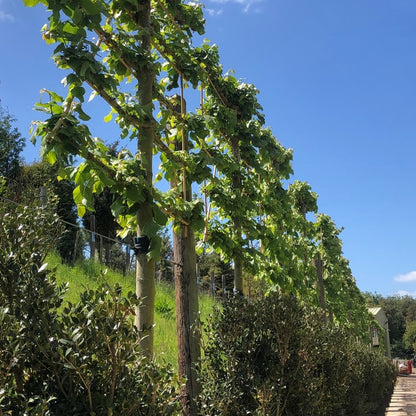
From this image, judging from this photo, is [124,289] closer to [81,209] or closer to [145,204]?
[145,204]

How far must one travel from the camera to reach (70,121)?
2977 mm

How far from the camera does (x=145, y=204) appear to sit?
382 centimetres

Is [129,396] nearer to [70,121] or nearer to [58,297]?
[58,297]

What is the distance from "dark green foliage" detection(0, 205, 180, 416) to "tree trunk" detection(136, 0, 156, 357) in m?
1.40

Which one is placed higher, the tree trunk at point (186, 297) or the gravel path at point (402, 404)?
the tree trunk at point (186, 297)

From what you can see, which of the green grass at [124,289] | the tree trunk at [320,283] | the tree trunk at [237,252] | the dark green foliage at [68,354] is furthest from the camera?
the tree trunk at [320,283]

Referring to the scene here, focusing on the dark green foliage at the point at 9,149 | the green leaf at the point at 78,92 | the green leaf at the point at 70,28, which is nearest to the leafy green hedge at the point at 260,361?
the green leaf at the point at 78,92

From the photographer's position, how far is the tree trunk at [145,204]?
3.65 meters

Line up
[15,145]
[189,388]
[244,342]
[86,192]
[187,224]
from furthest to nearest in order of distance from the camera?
[15,145]
[187,224]
[189,388]
[244,342]
[86,192]

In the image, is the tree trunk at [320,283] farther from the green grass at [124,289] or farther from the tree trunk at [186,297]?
the tree trunk at [186,297]

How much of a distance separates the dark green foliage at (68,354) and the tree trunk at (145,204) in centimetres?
140

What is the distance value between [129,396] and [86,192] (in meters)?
1.74

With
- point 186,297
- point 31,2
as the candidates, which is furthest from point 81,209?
point 186,297

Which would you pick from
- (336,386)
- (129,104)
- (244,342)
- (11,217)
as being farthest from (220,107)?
(11,217)
